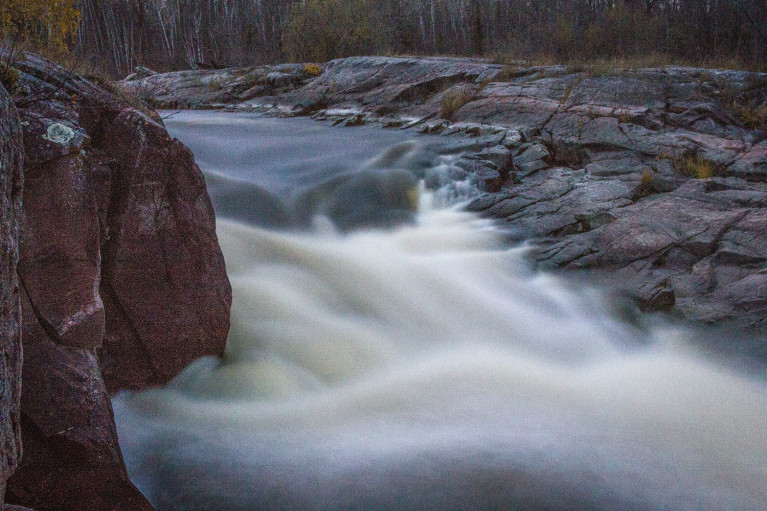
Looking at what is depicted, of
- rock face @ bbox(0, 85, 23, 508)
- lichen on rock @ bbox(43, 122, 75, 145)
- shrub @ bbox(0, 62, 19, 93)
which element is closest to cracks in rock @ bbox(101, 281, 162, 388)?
lichen on rock @ bbox(43, 122, 75, 145)

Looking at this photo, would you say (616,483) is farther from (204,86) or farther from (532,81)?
(204,86)

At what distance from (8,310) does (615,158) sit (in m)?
8.62

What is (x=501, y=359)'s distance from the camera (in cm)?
525

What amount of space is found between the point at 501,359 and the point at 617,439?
56.1 inches

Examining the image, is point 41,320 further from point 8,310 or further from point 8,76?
point 8,76

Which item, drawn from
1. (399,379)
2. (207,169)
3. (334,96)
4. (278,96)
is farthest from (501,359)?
(278,96)

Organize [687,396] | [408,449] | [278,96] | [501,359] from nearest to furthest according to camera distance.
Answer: [408,449] → [687,396] → [501,359] → [278,96]

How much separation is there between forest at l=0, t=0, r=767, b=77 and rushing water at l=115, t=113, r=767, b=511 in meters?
3.77

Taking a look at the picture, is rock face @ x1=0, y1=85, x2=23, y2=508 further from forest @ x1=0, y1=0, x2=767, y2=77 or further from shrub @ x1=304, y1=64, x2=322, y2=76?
shrub @ x1=304, y1=64, x2=322, y2=76

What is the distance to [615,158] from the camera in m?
8.94

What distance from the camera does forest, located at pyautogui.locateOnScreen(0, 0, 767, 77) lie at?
19.1 meters

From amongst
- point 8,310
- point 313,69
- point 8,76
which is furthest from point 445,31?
point 8,310

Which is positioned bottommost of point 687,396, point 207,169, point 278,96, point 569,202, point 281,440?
point 687,396

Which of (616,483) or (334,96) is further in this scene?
(334,96)
